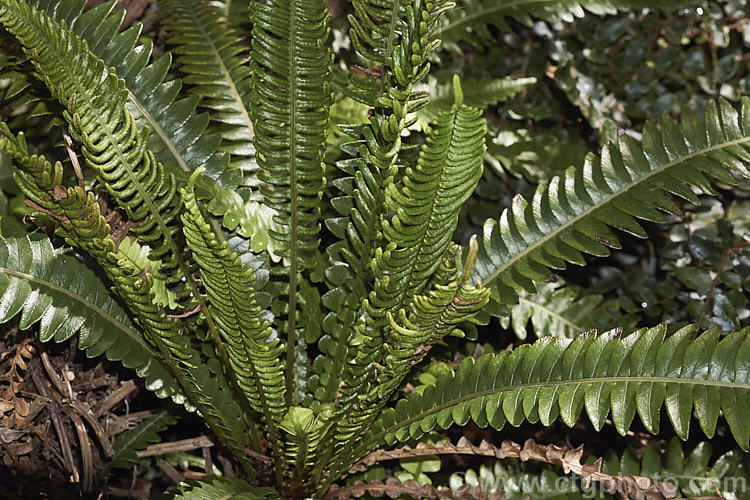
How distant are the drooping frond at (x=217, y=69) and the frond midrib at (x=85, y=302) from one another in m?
0.43

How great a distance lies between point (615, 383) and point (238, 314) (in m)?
0.60

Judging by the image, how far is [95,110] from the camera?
3.46ft

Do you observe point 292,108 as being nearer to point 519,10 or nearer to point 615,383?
point 615,383

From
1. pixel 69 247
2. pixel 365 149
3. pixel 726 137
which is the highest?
pixel 726 137

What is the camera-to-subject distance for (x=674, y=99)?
1.82m

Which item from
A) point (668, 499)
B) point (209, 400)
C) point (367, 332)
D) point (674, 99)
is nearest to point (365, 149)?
point (367, 332)

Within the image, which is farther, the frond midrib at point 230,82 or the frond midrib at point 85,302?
the frond midrib at point 230,82

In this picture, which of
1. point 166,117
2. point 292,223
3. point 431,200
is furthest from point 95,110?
point 431,200

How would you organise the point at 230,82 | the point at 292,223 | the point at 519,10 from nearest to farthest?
the point at 292,223, the point at 230,82, the point at 519,10

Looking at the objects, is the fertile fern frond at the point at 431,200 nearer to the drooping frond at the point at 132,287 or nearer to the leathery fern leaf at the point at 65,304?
the drooping frond at the point at 132,287

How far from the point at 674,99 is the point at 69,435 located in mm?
1728

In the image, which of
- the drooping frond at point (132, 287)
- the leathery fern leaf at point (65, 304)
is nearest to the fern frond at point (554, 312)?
the drooping frond at point (132, 287)

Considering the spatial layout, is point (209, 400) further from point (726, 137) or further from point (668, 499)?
point (726, 137)

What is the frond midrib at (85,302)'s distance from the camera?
1.08m
